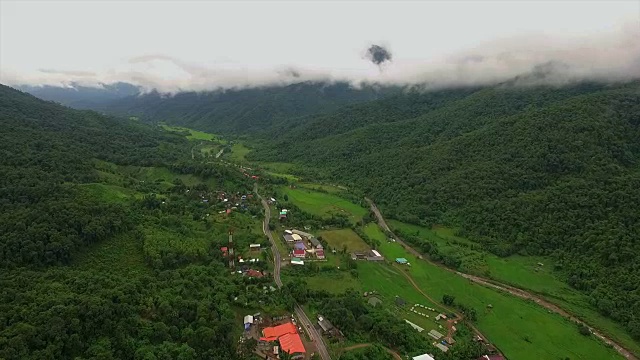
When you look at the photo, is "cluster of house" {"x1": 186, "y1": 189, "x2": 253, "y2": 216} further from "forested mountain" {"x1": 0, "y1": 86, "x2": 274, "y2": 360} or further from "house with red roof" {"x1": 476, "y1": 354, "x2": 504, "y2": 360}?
"house with red roof" {"x1": 476, "y1": 354, "x2": 504, "y2": 360}

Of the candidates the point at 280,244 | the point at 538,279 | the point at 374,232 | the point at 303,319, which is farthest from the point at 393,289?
the point at 538,279

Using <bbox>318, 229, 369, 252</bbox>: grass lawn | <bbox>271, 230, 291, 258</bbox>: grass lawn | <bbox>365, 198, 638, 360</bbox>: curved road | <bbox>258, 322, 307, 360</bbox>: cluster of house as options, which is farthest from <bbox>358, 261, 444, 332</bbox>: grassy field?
<bbox>258, 322, 307, 360</bbox>: cluster of house

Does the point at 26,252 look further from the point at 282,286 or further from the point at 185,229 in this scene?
the point at 282,286

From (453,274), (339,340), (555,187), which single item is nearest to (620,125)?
(555,187)

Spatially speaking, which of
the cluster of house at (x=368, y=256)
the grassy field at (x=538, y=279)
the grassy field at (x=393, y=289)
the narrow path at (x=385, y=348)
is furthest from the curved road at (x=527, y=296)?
the narrow path at (x=385, y=348)

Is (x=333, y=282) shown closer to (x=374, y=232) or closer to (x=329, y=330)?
(x=329, y=330)

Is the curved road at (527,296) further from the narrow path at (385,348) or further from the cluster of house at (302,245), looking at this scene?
the narrow path at (385,348)

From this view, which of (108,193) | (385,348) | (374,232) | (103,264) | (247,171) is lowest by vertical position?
(385,348)
